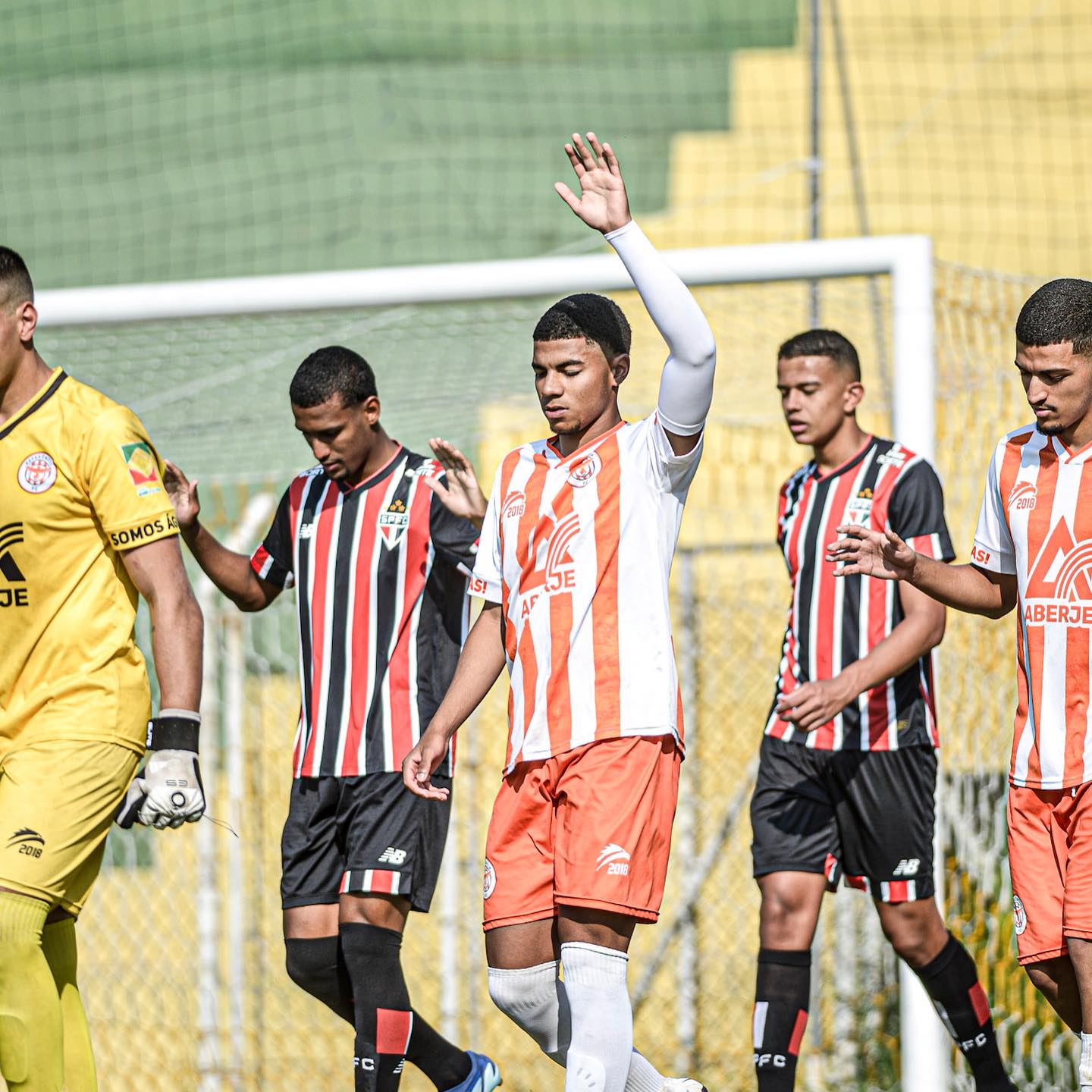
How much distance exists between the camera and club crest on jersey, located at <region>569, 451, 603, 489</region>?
3955 mm

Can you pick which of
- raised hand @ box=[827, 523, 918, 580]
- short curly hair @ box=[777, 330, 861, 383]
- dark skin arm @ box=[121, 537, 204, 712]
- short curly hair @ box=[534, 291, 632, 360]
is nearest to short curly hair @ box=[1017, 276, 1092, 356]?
raised hand @ box=[827, 523, 918, 580]

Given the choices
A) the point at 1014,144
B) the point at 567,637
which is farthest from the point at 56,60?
the point at 567,637

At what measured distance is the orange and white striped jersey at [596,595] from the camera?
3.79 m

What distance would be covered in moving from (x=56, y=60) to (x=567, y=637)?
10531 millimetres

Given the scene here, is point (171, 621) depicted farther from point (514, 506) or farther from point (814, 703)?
point (814, 703)

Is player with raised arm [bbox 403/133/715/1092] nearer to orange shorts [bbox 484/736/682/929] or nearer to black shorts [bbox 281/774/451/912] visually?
orange shorts [bbox 484/736/682/929]

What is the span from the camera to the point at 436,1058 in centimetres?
461

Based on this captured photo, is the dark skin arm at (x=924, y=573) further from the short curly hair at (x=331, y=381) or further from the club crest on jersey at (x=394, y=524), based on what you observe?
the short curly hair at (x=331, y=381)

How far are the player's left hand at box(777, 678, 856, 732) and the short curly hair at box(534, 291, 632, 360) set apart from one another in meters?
1.05

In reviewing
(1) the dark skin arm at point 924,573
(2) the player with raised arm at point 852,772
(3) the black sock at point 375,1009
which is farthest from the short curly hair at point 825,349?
(3) the black sock at point 375,1009

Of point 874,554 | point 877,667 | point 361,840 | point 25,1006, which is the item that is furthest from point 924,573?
point 25,1006

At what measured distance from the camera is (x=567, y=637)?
3838 mm

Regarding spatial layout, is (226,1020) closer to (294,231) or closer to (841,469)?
(841,469)

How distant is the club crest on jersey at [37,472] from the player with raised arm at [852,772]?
2249 millimetres
